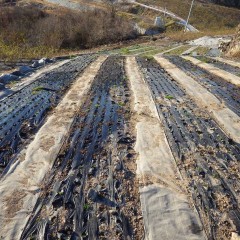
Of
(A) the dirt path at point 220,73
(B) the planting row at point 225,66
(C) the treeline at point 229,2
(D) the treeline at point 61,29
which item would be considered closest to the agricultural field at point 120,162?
(A) the dirt path at point 220,73

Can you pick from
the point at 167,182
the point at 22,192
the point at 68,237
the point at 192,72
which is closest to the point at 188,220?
the point at 167,182

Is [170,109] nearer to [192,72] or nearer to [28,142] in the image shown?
[28,142]

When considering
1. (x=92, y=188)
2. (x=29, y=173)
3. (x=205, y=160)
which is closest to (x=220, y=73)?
(x=205, y=160)

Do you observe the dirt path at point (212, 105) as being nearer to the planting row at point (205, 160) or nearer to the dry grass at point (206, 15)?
the planting row at point (205, 160)

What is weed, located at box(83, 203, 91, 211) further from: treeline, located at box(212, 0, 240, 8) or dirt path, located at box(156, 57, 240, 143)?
treeline, located at box(212, 0, 240, 8)

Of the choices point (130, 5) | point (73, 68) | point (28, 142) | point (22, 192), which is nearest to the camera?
point (22, 192)

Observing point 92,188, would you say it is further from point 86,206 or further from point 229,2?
point 229,2

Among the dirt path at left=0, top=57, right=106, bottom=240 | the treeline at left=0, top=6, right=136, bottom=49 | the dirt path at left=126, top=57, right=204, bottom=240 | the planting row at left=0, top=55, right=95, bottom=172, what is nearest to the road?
the treeline at left=0, top=6, right=136, bottom=49
